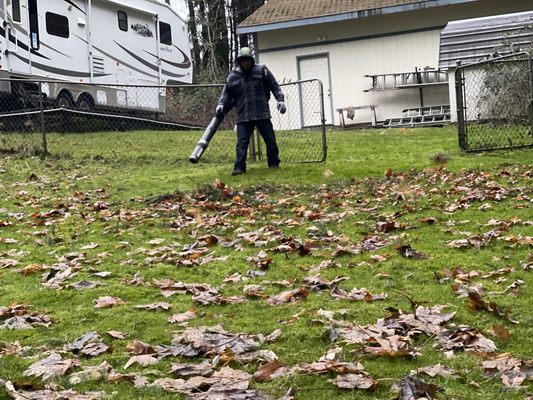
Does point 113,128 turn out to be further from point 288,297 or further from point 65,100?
point 288,297

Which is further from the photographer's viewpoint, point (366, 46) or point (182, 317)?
point (366, 46)

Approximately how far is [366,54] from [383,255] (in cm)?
1570

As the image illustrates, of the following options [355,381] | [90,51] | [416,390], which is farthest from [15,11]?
[416,390]

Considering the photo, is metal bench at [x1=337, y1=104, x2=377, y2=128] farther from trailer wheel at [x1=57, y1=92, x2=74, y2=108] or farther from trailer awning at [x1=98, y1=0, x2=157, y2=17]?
trailer wheel at [x1=57, y1=92, x2=74, y2=108]

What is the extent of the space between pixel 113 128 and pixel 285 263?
9.86 metres

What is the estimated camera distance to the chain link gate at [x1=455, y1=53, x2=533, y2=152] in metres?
10.6

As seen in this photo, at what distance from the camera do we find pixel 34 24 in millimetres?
15328

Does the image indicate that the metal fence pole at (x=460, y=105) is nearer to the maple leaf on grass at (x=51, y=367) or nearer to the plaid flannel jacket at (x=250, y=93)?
the plaid flannel jacket at (x=250, y=93)

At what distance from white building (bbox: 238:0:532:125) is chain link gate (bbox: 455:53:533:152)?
576 cm

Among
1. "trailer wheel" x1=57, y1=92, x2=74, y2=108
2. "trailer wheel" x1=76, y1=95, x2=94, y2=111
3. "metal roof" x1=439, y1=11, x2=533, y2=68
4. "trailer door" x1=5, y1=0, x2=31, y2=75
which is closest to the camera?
"trailer door" x1=5, y1=0, x2=31, y2=75

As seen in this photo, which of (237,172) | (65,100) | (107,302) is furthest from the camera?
(65,100)

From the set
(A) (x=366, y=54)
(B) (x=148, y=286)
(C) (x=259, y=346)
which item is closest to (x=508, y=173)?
(B) (x=148, y=286)

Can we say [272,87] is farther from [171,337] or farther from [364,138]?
[171,337]

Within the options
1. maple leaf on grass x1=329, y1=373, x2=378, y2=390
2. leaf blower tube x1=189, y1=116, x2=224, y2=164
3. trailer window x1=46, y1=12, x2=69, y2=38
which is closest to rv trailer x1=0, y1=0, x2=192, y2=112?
trailer window x1=46, y1=12, x2=69, y2=38
